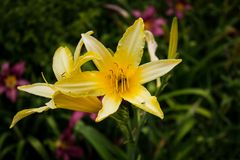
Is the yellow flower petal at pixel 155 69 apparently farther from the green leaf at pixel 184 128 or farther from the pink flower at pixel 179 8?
the pink flower at pixel 179 8

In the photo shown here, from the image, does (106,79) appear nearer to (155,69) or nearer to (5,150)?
(155,69)

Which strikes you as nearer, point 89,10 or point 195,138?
point 195,138

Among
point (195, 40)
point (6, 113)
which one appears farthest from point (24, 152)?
point (195, 40)

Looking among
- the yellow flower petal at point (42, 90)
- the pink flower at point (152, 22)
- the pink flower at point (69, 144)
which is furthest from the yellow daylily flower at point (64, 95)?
the pink flower at point (152, 22)

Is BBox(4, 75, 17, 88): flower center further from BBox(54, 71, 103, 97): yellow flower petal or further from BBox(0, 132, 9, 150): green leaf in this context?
BBox(54, 71, 103, 97): yellow flower petal

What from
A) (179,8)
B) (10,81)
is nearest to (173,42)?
(10,81)

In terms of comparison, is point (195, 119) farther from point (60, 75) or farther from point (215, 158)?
point (60, 75)

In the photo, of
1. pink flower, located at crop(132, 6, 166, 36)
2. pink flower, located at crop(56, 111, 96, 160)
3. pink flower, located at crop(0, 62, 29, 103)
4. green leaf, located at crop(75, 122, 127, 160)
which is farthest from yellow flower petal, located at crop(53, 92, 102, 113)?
pink flower, located at crop(132, 6, 166, 36)
